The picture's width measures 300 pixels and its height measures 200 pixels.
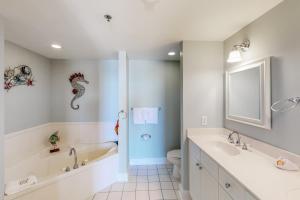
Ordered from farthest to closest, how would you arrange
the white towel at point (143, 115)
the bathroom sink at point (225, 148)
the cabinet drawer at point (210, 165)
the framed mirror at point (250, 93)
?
the white towel at point (143, 115) < the bathroom sink at point (225, 148) < the framed mirror at point (250, 93) < the cabinet drawer at point (210, 165)

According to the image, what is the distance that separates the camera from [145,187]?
2.57 m

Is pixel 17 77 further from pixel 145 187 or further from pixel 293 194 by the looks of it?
pixel 293 194

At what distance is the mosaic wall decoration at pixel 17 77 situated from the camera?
228cm

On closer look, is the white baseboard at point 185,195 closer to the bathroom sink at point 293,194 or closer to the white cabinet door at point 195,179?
the white cabinet door at point 195,179

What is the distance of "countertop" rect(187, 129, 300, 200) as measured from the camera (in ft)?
2.90

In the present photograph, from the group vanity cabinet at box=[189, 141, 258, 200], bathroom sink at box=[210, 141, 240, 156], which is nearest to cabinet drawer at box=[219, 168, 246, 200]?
vanity cabinet at box=[189, 141, 258, 200]

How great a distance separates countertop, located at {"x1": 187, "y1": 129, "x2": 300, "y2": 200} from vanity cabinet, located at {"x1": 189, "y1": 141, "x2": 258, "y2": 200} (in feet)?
0.15

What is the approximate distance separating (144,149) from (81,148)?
1.31 m

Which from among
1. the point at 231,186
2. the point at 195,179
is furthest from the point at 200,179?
the point at 231,186

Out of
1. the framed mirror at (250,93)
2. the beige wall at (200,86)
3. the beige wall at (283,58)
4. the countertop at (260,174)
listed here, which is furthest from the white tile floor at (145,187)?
the beige wall at (283,58)

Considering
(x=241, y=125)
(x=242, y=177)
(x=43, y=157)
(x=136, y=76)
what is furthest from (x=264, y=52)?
(x=43, y=157)

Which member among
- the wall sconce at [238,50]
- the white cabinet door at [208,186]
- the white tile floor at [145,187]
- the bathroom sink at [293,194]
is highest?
the wall sconce at [238,50]

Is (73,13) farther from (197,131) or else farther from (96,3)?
(197,131)

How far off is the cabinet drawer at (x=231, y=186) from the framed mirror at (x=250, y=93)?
667 millimetres
